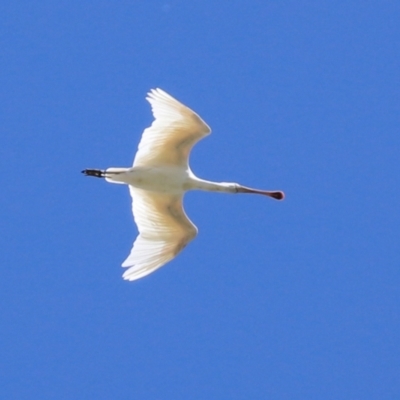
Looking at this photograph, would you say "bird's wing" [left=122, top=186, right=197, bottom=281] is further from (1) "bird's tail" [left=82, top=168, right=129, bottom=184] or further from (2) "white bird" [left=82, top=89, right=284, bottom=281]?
(1) "bird's tail" [left=82, top=168, right=129, bottom=184]

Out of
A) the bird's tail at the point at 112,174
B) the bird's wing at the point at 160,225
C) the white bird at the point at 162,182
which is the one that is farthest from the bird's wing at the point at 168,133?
the bird's wing at the point at 160,225

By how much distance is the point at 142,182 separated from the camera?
24.6 m

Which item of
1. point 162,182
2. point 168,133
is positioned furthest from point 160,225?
point 168,133

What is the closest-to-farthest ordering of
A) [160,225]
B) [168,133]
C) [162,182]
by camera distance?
1. [168,133]
2. [162,182]
3. [160,225]

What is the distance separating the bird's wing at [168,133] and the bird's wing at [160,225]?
65 cm

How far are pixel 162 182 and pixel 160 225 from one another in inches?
37.5

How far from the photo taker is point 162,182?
24.6 metres

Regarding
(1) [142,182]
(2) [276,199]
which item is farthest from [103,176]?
(2) [276,199]

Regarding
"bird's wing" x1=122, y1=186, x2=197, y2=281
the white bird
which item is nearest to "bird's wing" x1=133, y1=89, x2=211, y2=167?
the white bird

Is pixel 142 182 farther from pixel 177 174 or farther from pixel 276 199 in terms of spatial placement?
pixel 276 199

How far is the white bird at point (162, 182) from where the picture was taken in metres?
24.1

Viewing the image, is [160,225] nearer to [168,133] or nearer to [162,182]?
[162,182]

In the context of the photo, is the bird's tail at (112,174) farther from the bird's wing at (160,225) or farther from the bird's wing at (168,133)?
the bird's wing at (160,225)

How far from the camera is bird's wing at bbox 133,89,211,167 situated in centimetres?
2388
